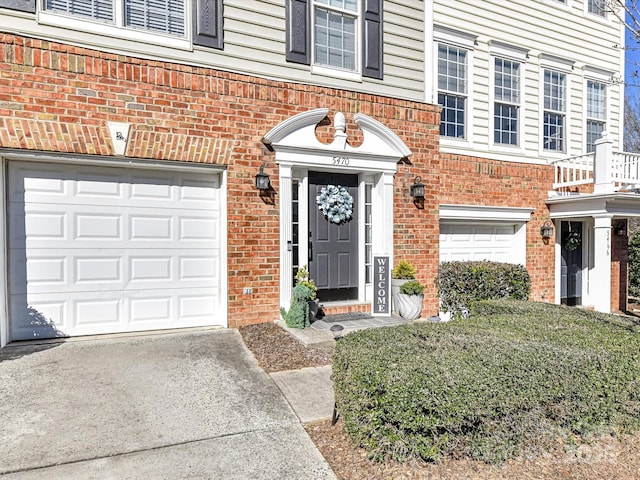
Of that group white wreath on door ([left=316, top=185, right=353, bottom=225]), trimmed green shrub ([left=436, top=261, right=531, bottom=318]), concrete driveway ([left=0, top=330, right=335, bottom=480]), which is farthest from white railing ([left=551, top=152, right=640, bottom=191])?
concrete driveway ([left=0, top=330, right=335, bottom=480])

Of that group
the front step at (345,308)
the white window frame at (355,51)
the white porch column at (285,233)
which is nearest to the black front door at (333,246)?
the front step at (345,308)

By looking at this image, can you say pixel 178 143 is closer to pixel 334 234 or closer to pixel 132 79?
pixel 132 79

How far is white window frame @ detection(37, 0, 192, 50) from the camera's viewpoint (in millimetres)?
4680

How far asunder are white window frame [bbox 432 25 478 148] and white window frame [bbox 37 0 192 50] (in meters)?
4.49

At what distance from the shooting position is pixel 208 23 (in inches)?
210

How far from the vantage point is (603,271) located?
7434 mm

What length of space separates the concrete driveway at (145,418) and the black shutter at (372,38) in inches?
187

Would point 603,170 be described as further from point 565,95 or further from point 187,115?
point 187,115

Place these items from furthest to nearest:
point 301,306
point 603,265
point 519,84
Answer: point 519,84 < point 603,265 < point 301,306

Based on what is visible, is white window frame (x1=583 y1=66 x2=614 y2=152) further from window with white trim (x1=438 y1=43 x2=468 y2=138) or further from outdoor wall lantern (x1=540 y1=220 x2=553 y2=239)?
window with white trim (x1=438 y1=43 x2=468 y2=138)

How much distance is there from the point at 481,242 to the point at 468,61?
363cm

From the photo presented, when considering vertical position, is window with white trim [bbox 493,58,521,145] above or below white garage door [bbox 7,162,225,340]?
above

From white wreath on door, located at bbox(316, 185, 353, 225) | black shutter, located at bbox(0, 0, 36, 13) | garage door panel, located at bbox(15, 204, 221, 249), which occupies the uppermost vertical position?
black shutter, located at bbox(0, 0, 36, 13)

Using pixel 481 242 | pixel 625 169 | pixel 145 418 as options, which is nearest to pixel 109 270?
pixel 145 418
